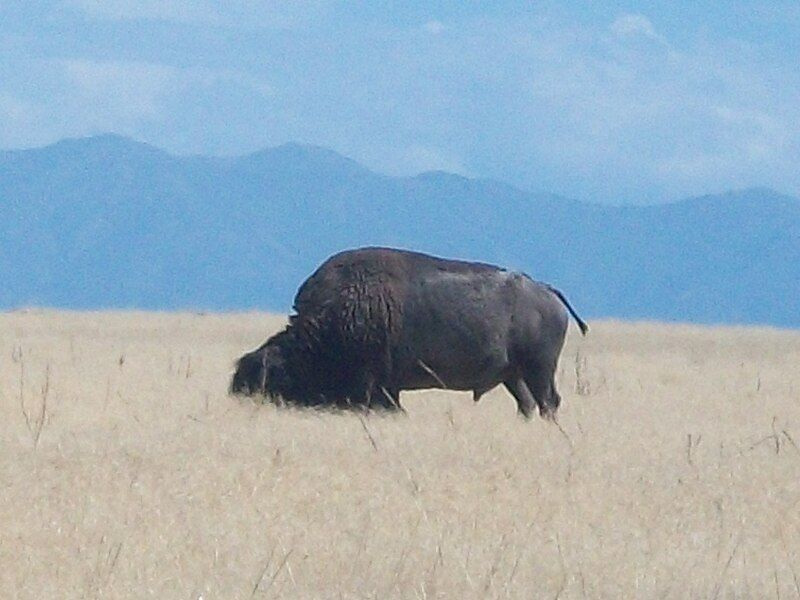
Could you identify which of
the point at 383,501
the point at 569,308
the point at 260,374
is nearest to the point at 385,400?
the point at 260,374

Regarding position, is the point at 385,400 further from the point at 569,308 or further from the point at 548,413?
the point at 569,308

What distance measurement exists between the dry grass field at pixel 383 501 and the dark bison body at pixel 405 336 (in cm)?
43

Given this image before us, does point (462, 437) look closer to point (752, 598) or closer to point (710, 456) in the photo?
point (710, 456)

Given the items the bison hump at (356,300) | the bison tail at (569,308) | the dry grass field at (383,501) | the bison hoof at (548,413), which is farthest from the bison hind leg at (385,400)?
the bison tail at (569,308)

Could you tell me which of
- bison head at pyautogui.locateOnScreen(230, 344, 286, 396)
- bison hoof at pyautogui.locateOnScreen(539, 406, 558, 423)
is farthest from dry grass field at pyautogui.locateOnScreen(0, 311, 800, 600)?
bison head at pyautogui.locateOnScreen(230, 344, 286, 396)

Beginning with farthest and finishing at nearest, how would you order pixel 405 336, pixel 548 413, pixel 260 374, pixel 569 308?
pixel 569 308 < pixel 548 413 < pixel 405 336 < pixel 260 374

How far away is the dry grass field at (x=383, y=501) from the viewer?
803cm

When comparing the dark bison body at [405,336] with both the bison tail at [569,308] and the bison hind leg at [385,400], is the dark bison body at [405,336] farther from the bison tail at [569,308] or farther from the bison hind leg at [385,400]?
the bison tail at [569,308]

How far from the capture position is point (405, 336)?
14703 mm

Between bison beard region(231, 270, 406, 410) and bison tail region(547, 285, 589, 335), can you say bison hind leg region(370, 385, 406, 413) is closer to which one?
bison beard region(231, 270, 406, 410)

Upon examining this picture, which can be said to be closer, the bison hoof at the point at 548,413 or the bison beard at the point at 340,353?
the bison hoof at the point at 548,413

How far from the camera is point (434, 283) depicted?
15.0 m

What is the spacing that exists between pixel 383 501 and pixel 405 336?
5260mm

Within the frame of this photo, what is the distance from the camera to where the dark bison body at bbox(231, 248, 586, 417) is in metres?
14.4
